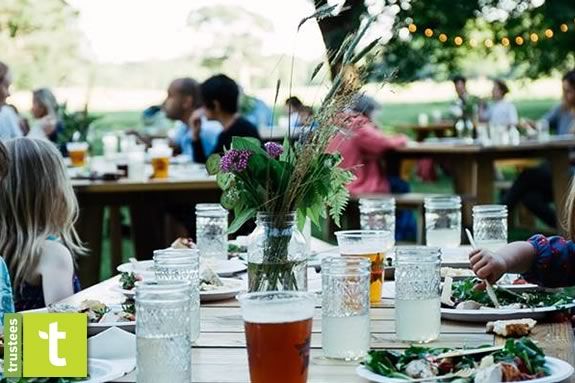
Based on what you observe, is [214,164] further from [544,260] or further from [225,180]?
[544,260]

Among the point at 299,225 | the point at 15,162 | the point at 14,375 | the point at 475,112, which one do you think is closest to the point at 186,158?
the point at 475,112

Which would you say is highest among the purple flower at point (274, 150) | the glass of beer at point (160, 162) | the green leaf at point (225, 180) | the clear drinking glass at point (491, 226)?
the glass of beer at point (160, 162)

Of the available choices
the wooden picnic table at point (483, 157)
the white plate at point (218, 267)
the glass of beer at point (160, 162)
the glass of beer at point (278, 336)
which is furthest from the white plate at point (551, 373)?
the wooden picnic table at point (483, 157)

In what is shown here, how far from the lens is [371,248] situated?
254 centimetres

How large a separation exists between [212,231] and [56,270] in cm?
42

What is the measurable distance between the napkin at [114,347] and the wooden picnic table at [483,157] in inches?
230

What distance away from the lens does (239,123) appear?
633 cm

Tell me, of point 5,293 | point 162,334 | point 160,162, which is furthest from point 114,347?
point 160,162

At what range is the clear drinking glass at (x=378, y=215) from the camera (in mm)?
3299

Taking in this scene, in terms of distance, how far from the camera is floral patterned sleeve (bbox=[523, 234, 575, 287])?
8.68 feet

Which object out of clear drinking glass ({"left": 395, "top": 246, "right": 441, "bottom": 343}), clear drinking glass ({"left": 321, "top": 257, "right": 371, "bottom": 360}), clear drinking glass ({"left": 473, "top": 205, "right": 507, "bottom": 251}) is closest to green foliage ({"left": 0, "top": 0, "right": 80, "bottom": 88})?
clear drinking glass ({"left": 473, "top": 205, "right": 507, "bottom": 251})

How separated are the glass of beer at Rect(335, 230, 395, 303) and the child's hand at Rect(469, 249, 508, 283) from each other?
0.66ft

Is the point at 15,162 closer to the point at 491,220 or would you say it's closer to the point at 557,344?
the point at 491,220

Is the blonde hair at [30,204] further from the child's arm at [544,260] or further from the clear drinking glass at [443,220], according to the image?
the child's arm at [544,260]
